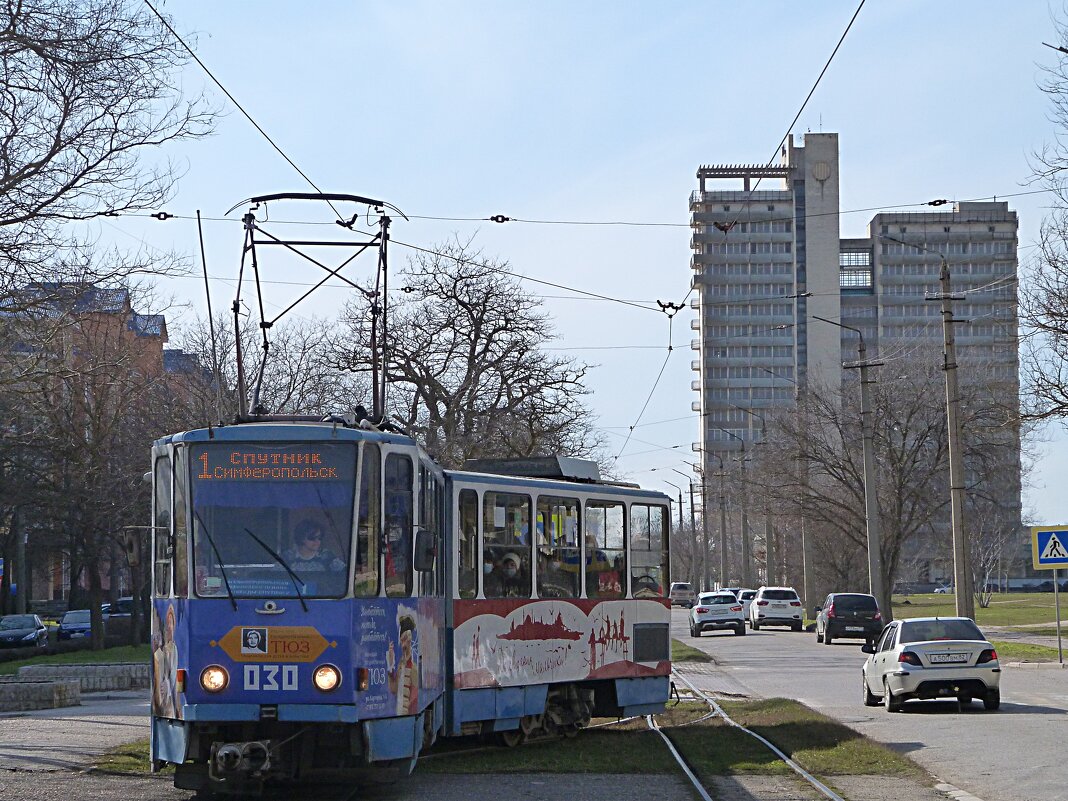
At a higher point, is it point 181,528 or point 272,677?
point 181,528

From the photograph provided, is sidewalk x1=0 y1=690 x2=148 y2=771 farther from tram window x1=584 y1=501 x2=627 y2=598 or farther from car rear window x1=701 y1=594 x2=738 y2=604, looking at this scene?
car rear window x1=701 y1=594 x2=738 y2=604

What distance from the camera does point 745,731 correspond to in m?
17.4

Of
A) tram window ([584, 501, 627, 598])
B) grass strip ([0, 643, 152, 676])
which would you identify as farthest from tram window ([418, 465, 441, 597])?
grass strip ([0, 643, 152, 676])

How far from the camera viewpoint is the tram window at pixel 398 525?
37.2 ft

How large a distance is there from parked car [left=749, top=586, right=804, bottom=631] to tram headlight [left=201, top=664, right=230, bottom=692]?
44.9m

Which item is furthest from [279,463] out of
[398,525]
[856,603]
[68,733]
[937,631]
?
[856,603]

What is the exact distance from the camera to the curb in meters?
11.7

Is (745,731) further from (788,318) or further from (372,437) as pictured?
(788,318)

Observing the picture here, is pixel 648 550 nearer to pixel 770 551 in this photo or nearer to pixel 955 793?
pixel 955 793

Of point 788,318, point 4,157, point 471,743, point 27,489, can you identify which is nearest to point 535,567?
point 471,743

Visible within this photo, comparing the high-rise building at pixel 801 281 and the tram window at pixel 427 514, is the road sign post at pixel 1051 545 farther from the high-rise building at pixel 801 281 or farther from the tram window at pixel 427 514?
the high-rise building at pixel 801 281

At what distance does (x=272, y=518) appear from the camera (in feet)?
36.1

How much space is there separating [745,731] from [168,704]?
8.47 m

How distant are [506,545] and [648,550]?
3124 millimetres
